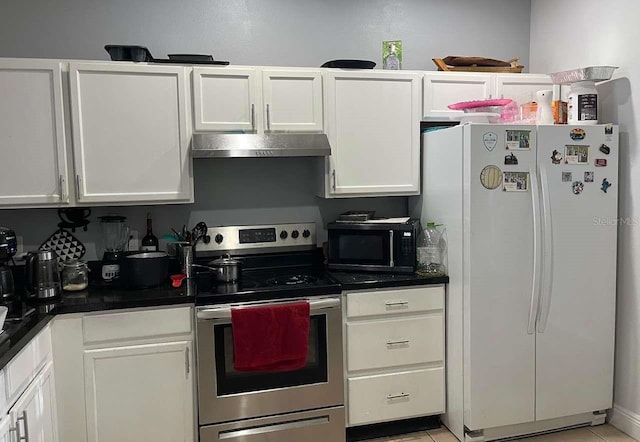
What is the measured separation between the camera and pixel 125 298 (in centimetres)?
247

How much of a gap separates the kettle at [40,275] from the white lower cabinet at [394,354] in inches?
57.2

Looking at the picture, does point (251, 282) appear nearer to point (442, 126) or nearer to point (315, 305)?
point (315, 305)

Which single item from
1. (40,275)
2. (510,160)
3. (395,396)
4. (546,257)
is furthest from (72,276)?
(546,257)

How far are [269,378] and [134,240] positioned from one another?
3.80 ft

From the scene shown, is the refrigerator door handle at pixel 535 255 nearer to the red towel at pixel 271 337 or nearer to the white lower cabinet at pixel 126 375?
the red towel at pixel 271 337

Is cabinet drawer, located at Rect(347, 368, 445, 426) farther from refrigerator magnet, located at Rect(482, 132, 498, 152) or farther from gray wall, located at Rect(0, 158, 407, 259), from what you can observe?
refrigerator magnet, located at Rect(482, 132, 498, 152)

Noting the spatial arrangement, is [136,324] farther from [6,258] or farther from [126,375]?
[6,258]

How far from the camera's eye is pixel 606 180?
2.75 metres

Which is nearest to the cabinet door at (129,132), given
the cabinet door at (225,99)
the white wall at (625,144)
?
the cabinet door at (225,99)

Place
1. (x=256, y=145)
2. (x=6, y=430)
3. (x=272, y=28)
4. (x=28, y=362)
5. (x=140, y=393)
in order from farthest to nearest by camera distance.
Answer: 1. (x=272, y=28)
2. (x=256, y=145)
3. (x=140, y=393)
4. (x=28, y=362)
5. (x=6, y=430)

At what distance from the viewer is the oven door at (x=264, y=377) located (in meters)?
2.53

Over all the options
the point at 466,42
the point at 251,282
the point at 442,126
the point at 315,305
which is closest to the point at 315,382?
the point at 315,305

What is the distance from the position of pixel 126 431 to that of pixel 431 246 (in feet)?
6.06

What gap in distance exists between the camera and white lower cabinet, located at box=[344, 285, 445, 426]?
276 centimetres
